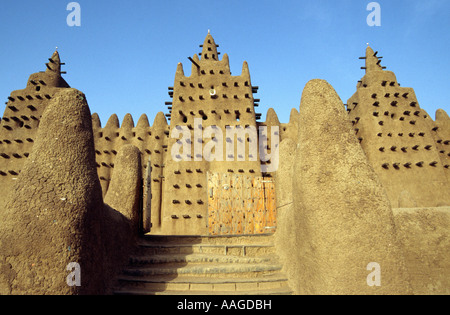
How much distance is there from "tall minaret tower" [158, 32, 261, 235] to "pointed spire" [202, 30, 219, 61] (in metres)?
2.40

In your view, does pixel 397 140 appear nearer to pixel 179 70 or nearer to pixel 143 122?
pixel 179 70

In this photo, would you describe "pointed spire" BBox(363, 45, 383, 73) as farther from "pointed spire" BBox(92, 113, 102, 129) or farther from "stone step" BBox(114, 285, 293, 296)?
"pointed spire" BBox(92, 113, 102, 129)

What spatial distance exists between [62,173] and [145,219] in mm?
4554

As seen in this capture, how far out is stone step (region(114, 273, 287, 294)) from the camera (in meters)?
5.00

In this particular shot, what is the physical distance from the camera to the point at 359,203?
12.3ft

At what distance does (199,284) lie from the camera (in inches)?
199

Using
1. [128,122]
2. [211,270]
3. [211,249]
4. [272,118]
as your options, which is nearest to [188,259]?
[211,270]

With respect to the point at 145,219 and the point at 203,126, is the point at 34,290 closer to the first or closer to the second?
the point at 145,219

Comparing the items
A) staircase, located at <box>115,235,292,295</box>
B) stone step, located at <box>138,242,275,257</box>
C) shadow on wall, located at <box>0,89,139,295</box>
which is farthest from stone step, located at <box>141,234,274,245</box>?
shadow on wall, located at <box>0,89,139,295</box>

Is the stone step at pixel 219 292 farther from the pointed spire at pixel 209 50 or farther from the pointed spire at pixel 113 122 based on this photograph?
the pointed spire at pixel 113 122

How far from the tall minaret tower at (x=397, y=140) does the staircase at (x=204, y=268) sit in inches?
394

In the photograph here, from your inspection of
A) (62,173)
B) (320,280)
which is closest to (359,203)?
(320,280)

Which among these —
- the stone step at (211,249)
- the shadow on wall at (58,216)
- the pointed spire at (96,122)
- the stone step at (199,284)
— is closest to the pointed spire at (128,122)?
the pointed spire at (96,122)

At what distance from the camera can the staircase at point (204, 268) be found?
5.00 meters
